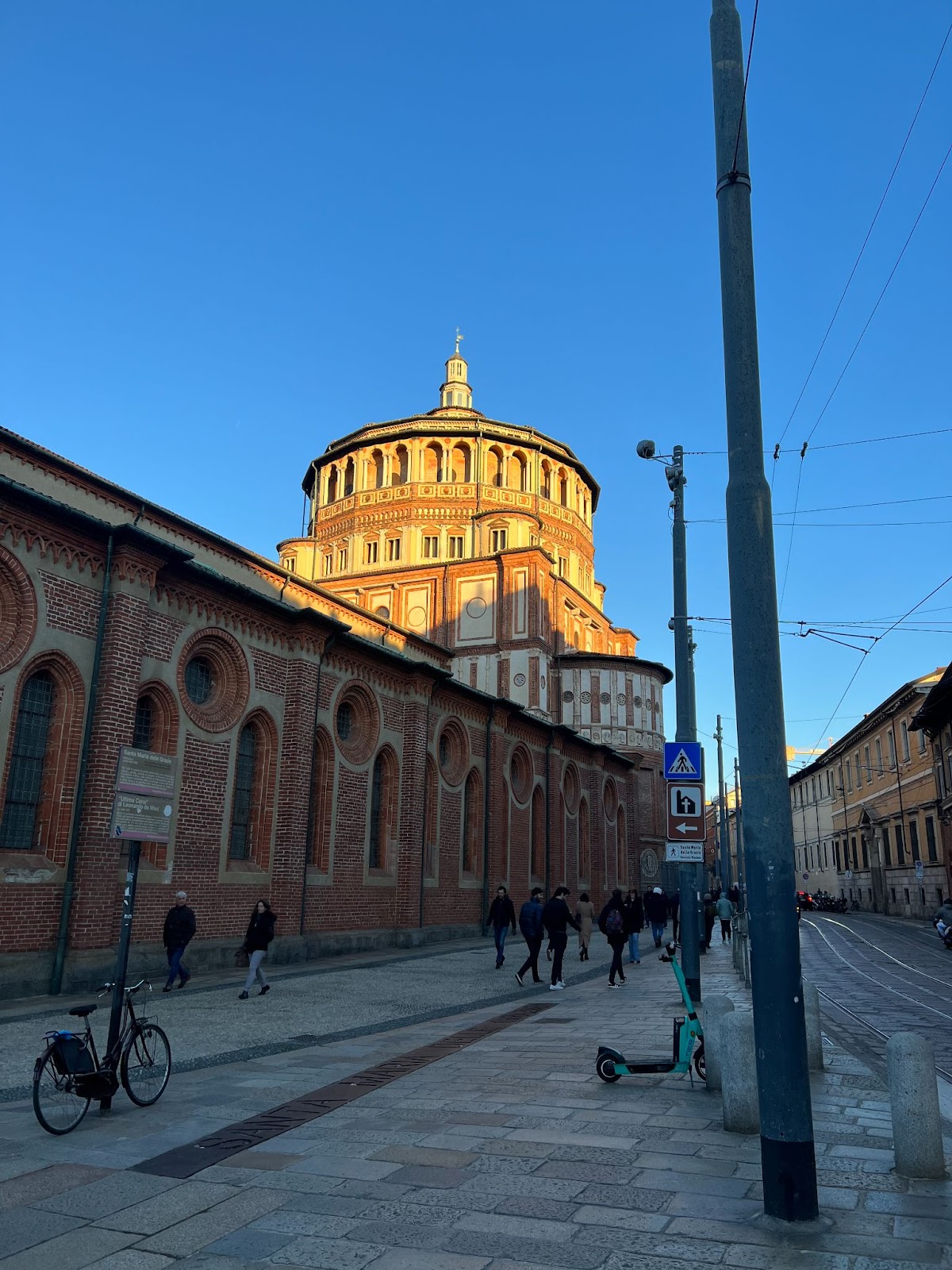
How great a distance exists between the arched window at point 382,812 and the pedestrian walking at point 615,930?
8.15 meters

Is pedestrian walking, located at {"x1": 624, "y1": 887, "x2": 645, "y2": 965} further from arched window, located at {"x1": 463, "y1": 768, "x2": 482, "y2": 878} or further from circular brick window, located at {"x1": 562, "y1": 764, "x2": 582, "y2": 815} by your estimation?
circular brick window, located at {"x1": 562, "y1": 764, "x2": 582, "y2": 815}

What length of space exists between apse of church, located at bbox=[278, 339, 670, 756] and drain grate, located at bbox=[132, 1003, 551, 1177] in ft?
112

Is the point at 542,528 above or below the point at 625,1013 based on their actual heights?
above

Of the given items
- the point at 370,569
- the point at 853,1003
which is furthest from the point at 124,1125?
the point at 370,569

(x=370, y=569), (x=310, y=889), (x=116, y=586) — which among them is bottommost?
(x=310, y=889)

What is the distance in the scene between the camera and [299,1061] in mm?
9688

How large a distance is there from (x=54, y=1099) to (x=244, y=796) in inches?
507

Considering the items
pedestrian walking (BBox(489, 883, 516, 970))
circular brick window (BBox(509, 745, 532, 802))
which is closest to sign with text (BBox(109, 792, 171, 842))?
pedestrian walking (BBox(489, 883, 516, 970))

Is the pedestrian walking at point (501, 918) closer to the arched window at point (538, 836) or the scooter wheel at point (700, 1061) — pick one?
the scooter wheel at point (700, 1061)

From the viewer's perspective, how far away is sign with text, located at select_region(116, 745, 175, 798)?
8.23 meters

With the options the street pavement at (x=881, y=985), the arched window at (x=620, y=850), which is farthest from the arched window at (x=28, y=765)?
the arched window at (x=620, y=850)

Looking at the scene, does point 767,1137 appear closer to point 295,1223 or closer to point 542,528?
point 295,1223

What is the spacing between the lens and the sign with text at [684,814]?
41.6 ft

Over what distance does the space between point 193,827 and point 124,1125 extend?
11.2 meters
